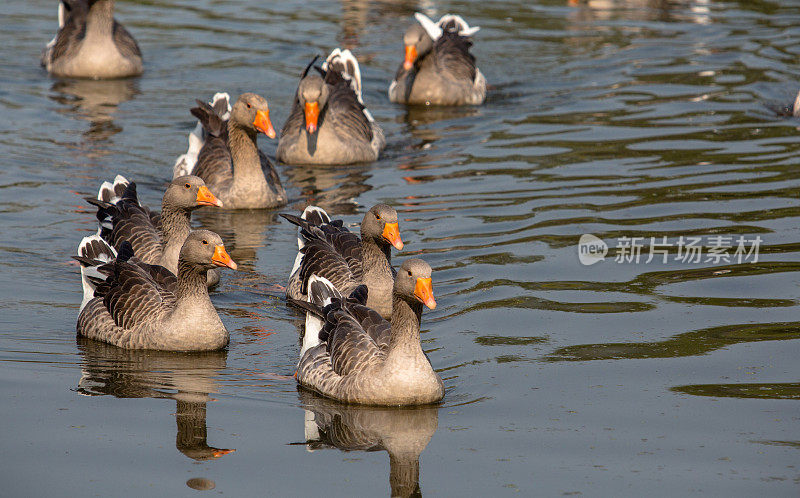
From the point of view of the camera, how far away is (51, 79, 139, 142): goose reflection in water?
18.6 m

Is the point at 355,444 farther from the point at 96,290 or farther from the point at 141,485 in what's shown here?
the point at 96,290

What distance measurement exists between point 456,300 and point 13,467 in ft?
16.2

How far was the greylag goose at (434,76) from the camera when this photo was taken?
810 inches

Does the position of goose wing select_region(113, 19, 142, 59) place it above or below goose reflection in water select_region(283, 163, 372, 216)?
above

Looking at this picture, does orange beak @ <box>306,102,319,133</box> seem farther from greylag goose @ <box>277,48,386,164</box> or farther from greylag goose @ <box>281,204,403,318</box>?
greylag goose @ <box>281,204,403,318</box>

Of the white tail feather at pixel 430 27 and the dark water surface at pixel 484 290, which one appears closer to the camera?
the dark water surface at pixel 484 290

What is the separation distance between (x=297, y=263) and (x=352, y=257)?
587 mm

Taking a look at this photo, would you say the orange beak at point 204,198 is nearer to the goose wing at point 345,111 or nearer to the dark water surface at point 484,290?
the dark water surface at point 484,290

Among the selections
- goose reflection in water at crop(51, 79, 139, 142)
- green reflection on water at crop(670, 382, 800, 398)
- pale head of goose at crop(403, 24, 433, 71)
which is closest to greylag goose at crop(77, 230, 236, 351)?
green reflection on water at crop(670, 382, 800, 398)

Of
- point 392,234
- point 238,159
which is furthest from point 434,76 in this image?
point 392,234

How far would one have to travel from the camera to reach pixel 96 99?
20656 mm

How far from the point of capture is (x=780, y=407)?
9.13 meters

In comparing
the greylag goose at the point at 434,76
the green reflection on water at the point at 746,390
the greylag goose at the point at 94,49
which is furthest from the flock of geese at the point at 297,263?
the greylag goose at the point at 94,49

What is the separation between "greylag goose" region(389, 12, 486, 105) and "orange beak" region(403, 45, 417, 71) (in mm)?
17
